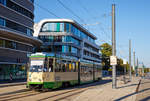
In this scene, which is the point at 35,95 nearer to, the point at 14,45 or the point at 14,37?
the point at 14,37

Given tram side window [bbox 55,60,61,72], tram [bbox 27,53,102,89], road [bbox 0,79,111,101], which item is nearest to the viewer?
road [bbox 0,79,111,101]

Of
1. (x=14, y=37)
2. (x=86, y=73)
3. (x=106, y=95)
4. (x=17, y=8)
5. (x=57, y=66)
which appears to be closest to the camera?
(x=106, y=95)

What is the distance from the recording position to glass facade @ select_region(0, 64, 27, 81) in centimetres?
3231

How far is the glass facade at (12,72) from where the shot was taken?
3231cm

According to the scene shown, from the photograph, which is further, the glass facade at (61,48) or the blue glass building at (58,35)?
the blue glass building at (58,35)

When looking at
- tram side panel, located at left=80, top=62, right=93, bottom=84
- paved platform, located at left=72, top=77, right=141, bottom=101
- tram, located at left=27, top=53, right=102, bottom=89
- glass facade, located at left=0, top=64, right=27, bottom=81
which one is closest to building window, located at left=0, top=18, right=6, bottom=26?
glass facade, located at left=0, top=64, right=27, bottom=81

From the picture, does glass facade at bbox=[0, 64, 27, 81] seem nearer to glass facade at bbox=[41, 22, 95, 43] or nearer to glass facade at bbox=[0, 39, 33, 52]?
glass facade at bbox=[0, 39, 33, 52]

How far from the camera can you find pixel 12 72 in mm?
34594

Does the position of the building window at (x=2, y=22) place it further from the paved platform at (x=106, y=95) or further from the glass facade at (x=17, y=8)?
the paved platform at (x=106, y=95)

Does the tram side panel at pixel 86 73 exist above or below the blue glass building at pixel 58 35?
below

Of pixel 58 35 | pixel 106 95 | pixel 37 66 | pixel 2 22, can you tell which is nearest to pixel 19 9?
pixel 2 22

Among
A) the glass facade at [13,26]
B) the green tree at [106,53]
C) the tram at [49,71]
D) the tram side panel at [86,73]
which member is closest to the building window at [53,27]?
the glass facade at [13,26]

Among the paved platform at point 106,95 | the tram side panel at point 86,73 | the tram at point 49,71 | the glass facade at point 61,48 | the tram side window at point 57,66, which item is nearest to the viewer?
the paved platform at point 106,95

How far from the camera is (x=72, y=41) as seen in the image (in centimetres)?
5953
